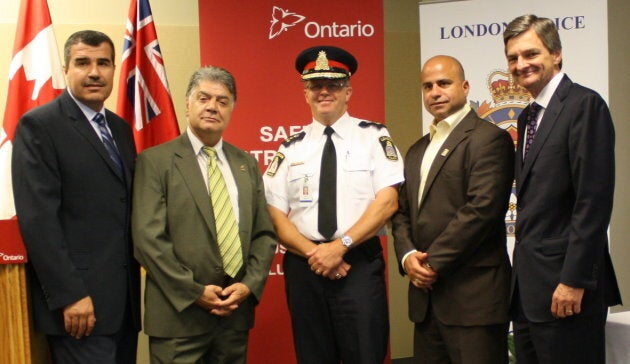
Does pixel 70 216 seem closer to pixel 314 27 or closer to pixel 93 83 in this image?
pixel 93 83

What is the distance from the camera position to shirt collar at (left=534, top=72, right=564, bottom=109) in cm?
247

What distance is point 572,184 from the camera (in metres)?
2.35

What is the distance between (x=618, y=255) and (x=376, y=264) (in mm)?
2909

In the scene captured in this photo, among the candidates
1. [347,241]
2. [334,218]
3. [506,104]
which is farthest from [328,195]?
[506,104]

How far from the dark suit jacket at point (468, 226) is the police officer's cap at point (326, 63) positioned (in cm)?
68

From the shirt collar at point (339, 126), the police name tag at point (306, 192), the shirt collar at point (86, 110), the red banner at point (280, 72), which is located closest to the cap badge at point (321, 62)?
the shirt collar at point (339, 126)

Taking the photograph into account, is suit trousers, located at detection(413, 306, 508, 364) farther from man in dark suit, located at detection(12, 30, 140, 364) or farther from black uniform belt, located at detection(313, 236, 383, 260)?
man in dark suit, located at detection(12, 30, 140, 364)

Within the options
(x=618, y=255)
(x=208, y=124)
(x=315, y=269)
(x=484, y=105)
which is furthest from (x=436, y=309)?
(x=618, y=255)

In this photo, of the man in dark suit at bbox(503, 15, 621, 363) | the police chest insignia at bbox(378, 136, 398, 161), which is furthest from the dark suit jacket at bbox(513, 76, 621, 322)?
the police chest insignia at bbox(378, 136, 398, 161)

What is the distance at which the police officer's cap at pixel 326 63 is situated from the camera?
304 cm

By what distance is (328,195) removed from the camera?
2941 mm

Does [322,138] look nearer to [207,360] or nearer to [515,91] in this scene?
[207,360]

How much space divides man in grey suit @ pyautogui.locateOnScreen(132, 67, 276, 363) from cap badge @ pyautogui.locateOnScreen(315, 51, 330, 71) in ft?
1.63

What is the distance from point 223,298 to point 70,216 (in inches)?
28.1
